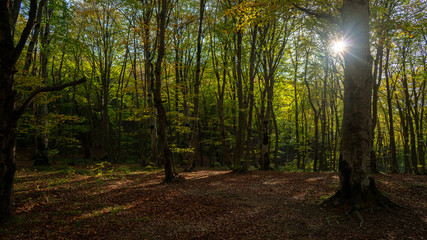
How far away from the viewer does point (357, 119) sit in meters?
5.40

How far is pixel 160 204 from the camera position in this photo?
6.45m

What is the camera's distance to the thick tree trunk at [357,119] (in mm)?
5207

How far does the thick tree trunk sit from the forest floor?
457 millimetres

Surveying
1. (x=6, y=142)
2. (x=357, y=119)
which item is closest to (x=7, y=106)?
(x=6, y=142)

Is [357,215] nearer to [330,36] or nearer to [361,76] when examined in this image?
[361,76]

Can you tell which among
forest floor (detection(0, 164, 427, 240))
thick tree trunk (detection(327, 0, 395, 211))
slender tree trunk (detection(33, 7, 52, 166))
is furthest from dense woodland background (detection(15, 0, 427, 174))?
forest floor (detection(0, 164, 427, 240))

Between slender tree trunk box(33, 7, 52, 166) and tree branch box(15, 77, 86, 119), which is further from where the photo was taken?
slender tree trunk box(33, 7, 52, 166)

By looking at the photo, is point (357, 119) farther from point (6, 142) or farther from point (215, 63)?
point (215, 63)

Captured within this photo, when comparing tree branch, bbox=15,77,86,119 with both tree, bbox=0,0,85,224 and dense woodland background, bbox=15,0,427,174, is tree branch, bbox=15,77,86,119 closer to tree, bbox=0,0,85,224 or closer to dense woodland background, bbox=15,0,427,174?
tree, bbox=0,0,85,224

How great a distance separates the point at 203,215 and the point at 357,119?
15.5ft

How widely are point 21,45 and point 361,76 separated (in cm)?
818

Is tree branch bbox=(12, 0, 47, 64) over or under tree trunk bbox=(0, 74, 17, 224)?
over

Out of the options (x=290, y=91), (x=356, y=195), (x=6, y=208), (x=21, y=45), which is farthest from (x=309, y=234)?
(x=290, y=91)

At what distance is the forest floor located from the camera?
4.25m
